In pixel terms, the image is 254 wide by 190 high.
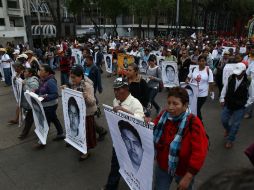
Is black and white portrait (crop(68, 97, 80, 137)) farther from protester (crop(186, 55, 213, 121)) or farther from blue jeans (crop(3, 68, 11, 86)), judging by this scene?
blue jeans (crop(3, 68, 11, 86))

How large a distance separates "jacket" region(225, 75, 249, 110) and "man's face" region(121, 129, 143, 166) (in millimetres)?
2853

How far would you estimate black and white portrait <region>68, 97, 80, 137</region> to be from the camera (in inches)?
192

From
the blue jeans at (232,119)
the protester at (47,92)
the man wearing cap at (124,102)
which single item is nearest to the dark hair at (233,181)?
the man wearing cap at (124,102)

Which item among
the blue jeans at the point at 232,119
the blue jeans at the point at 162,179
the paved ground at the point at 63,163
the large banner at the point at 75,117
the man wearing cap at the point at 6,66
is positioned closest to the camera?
the blue jeans at the point at 162,179

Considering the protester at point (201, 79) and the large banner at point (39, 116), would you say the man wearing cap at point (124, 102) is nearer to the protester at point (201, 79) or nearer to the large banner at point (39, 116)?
the large banner at point (39, 116)

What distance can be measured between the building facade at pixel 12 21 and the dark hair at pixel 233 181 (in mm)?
44504

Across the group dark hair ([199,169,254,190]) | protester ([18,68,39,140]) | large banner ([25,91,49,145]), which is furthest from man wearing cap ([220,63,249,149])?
dark hair ([199,169,254,190])

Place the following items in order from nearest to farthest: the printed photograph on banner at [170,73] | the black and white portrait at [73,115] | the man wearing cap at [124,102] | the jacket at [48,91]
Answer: the man wearing cap at [124,102] → the black and white portrait at [73,115] → the jacket at [48,91] → the printed photograph on banner at [170,73]

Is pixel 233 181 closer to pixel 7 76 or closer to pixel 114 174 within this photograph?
pixel 114 174

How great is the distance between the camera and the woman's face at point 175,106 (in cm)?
286

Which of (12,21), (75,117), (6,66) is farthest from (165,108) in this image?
(12,21)

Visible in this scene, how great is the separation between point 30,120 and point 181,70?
223 inches

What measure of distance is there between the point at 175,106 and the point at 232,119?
3.10 m

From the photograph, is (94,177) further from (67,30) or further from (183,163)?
(67,30)
